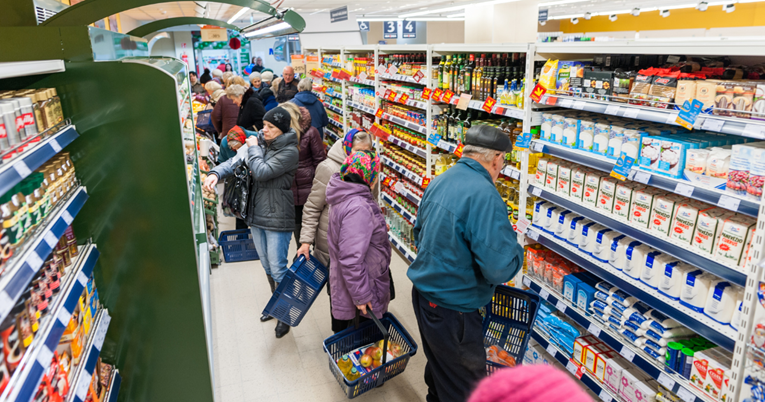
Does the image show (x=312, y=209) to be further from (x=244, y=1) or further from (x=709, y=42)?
(x=709, y=42)

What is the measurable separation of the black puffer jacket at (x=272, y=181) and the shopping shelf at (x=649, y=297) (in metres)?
1.96

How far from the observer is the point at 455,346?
9.09ft

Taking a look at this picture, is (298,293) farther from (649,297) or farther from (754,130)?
(754,130)

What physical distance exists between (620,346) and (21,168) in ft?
9.78

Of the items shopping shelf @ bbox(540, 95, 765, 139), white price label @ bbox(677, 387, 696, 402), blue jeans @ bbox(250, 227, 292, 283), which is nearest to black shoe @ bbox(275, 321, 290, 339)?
blue jeans @ bbox(250, 227, 292, 283)

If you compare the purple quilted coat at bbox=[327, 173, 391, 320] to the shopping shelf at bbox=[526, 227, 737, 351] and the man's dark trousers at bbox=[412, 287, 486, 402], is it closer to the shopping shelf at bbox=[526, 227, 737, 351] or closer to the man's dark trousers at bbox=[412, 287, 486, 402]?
the man's dark trousers at bbox=[412, 287, 486, 402]

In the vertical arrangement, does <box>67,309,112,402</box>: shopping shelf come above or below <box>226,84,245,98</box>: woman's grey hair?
below

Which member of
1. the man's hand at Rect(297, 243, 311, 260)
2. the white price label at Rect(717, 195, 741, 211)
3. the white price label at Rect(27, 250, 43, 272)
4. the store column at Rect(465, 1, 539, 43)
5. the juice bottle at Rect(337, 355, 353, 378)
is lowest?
the juice bottle at Rect(337, 355, 353, 378)

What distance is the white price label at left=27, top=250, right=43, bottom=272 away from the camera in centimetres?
155

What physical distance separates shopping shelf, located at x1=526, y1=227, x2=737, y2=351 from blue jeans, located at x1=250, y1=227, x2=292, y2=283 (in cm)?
203

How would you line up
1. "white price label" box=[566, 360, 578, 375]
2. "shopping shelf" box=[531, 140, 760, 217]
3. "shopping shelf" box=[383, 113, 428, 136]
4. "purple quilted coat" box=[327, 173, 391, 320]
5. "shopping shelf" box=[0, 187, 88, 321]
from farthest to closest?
"shopping shelf" box=[383, 113, 428, 136] → "white price label" box=[566, 360, 578, 375] → "purple quilted coat" box=[327, 173, 391, 320] → "shopping shelf" box=[531, 140, 760, 217] → "shopping shelf" box=[0, 187, 88, 321]

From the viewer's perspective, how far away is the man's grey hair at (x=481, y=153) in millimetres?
2693

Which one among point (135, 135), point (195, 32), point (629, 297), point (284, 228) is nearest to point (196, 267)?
point (135, 135)

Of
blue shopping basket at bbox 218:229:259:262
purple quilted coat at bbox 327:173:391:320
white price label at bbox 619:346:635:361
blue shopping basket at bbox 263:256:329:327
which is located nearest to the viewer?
white price label at bbox 619:346:635:361
